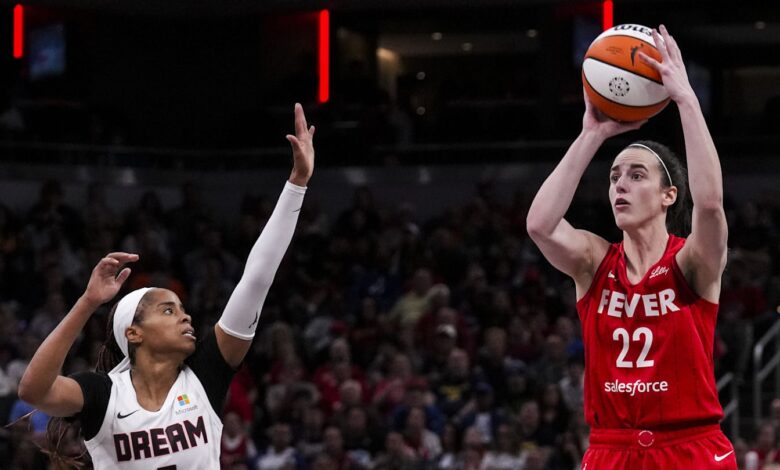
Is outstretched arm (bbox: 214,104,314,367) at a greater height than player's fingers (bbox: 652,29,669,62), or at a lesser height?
lesser

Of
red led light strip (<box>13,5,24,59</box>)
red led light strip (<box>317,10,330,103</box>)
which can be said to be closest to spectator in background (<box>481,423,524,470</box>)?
red led light strip (<box>317,10,330,103</box>)

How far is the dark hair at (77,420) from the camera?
4.88 meters

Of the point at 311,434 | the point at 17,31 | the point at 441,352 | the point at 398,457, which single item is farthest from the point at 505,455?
the point at 17,31

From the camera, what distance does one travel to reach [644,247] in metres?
4.86

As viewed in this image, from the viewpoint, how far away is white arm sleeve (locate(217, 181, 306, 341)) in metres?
4.82

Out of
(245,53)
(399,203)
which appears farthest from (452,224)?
(245,53)

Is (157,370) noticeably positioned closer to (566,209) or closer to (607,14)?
(566,209)

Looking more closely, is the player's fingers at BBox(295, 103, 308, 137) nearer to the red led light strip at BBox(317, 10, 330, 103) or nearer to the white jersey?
the white jersey

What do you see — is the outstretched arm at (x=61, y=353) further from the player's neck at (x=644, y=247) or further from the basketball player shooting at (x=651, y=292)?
the player's neck at (x=644, y=247)

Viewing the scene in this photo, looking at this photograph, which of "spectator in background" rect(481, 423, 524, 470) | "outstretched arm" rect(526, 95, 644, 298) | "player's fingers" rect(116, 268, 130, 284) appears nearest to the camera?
"player's fingers" rect(116, 268, 130, 284)

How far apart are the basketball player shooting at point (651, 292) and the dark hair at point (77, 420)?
4.86 feet

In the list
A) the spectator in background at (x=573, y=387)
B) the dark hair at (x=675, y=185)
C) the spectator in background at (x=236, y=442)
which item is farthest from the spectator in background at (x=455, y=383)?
the dark hair at (x=675, y=185)

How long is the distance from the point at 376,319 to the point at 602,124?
28.1ft

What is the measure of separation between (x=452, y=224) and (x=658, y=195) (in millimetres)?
10273
